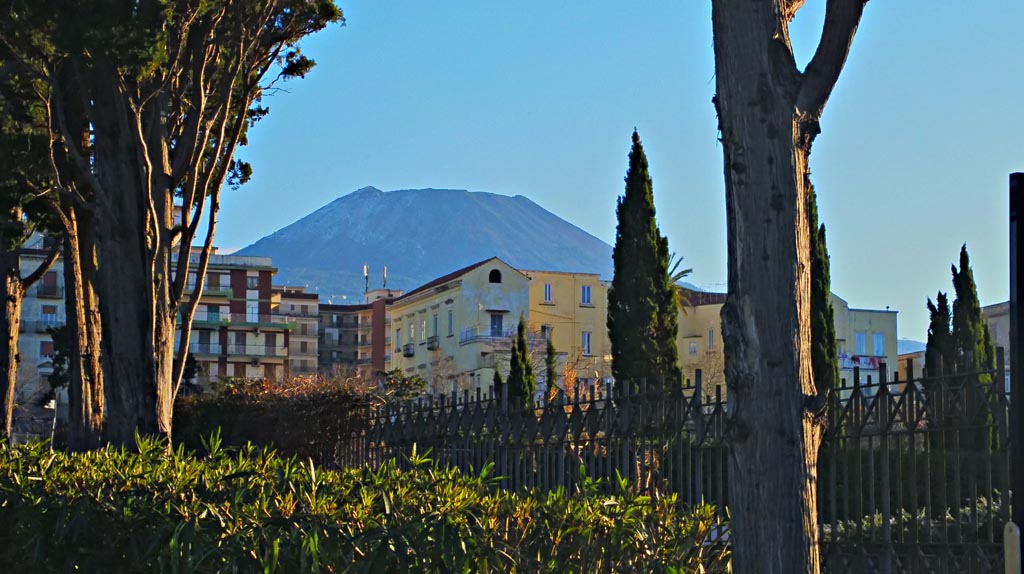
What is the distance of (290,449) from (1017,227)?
59.1 ft

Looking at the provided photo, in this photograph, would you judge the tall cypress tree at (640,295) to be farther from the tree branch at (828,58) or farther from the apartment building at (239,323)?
the apartment building at (239,323)

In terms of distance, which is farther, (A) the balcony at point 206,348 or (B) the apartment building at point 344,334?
(B) the apartment building at point 344,334

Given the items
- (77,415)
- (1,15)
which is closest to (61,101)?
(1,15)

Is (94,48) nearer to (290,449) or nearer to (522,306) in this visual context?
(290,449)

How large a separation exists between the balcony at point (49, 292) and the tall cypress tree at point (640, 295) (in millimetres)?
69250

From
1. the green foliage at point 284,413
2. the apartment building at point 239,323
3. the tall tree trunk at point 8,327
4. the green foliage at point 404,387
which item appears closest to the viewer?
the green foliage at point 284,413

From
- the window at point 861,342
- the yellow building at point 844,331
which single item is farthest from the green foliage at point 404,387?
the window at point 861,342

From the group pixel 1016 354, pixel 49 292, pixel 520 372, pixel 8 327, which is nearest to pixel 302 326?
pixel 49 292

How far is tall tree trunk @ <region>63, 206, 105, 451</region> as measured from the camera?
66.4ft

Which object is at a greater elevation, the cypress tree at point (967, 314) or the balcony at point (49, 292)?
the balcony at point (49, 292)

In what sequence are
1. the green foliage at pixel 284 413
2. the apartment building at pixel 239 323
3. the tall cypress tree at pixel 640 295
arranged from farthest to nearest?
the apartment building at pixel 239 323 → the tall cypress tree at pixel 640 295 → the green foliage at pixel 284 413

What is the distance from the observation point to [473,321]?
7556 cm

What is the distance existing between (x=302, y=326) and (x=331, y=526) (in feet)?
414

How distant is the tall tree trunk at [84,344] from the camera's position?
20.2 m
